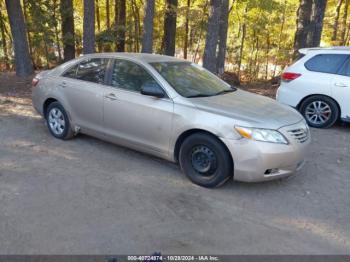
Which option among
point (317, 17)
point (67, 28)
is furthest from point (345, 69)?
point (67, 28)

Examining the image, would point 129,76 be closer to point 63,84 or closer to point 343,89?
point 63,84

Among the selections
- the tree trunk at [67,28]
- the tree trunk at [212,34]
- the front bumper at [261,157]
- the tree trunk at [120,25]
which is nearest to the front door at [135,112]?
the front bumper at [261,157]

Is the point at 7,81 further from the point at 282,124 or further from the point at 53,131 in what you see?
the point at 282,124

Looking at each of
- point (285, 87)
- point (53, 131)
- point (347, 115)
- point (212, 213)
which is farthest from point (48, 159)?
point (347, 115)

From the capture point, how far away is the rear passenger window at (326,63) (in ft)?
24.5

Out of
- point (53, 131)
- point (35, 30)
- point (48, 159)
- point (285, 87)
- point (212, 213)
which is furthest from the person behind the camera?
point (35, 30)

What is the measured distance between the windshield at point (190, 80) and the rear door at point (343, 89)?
9.65 ft

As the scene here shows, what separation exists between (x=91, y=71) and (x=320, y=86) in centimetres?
475

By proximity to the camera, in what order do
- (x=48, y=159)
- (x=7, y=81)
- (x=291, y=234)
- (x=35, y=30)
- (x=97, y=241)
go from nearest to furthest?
(x=97, y=241), (x=291, y=234), (x=48, y=159), (x=7, y=81), (x=35, y=30)

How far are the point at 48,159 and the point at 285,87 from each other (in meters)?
5.29

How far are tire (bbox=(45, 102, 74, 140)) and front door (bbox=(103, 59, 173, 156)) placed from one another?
38.6 inches

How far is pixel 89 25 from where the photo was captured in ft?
34.1

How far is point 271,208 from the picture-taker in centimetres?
427

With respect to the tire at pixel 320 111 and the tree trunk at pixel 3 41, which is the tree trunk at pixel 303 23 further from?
the tree trunk at pixel 3 41
